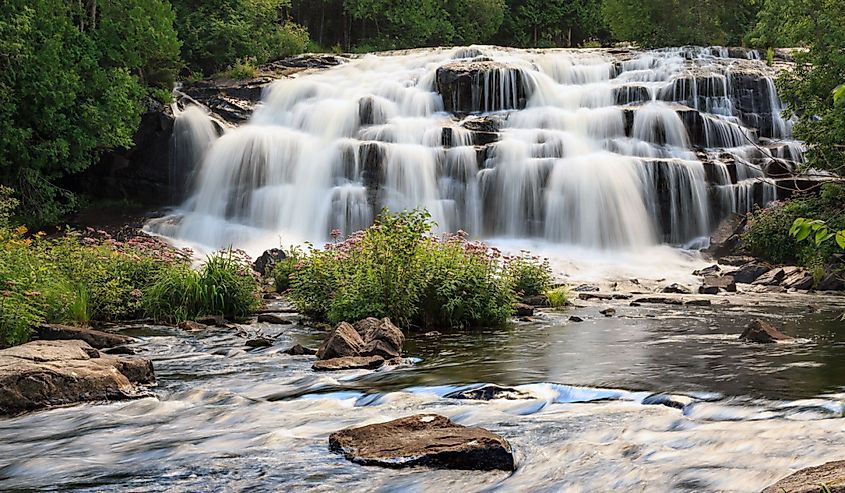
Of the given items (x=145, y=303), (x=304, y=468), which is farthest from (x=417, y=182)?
(x=304, y=468)

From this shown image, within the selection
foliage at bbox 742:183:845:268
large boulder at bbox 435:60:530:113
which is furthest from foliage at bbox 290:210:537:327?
large boulder at bbox 435:60:530:113

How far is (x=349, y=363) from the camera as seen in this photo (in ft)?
29.9

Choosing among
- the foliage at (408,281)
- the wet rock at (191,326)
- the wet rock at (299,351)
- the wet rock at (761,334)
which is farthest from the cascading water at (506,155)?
the wet rock at (299,351)

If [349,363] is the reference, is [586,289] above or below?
below

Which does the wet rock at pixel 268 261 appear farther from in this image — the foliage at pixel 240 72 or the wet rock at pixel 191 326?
the foliage at pixel 240 72

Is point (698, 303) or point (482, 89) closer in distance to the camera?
point (698, 303)

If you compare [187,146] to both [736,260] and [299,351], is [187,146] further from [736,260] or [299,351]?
[299,351]

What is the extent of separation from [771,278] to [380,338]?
1270 cm

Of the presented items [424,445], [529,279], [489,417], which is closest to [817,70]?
[529,279]

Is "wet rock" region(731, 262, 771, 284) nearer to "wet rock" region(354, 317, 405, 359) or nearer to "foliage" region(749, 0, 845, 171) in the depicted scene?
"foliage" region(749, 0, 845, 171)

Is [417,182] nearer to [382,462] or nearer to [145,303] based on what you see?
[145,303]

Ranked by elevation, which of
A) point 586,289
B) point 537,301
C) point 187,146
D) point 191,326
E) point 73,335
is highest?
point 187,146

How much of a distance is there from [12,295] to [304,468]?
20.8ft

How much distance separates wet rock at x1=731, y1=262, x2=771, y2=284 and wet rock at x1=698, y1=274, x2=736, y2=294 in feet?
5.14
